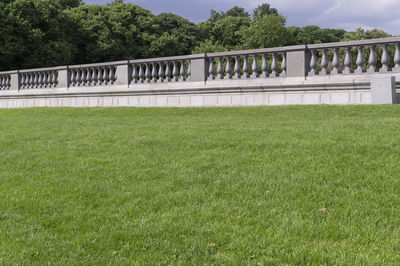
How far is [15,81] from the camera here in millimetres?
20719

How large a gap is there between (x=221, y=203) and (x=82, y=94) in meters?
15.0

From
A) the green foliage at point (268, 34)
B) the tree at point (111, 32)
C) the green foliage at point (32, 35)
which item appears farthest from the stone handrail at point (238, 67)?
the green foliage at point (268, 34)

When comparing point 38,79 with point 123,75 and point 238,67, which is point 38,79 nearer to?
point 123,75

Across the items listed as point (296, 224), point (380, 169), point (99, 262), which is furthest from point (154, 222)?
point (380, 169)

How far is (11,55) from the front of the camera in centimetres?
3466

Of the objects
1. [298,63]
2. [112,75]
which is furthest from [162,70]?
[298,63]

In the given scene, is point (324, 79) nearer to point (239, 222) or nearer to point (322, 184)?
A: point (322, 184)

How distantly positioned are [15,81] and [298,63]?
1544 centimetres

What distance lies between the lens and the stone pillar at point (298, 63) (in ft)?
41.0

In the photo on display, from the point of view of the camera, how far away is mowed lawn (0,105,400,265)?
310 cm

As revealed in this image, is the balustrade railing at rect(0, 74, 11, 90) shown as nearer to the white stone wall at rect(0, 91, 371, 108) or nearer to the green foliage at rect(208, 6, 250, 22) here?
the white stone wall at rect(0, 91, 371, 108)

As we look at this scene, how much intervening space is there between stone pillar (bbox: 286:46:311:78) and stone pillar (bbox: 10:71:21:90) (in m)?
14.8

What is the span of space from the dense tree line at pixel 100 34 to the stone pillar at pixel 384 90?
102 feet

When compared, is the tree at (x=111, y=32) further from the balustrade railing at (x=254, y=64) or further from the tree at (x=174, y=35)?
the balustrade railing at (x=254, y=64)
